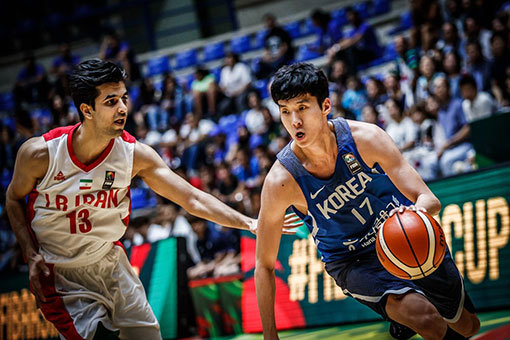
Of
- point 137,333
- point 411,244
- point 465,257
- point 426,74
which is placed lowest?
point 465,257

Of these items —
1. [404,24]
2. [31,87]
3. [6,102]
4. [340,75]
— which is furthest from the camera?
[6,102]

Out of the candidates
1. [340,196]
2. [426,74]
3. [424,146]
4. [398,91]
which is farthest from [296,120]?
[398,91]

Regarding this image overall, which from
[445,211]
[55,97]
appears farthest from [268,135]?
[55,97]

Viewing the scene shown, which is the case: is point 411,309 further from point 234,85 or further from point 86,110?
point 234,85

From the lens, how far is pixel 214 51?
50.6 ft

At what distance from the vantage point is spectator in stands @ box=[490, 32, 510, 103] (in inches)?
328

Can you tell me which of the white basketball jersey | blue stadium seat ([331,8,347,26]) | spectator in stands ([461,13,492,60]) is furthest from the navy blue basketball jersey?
blue stadium seat ([331,8,347,26])

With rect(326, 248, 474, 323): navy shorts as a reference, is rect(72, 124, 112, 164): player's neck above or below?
above

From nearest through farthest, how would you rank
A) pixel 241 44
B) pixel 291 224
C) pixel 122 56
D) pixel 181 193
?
pixel 181 193
pixel 291 224
pixel 122 56
pixel 241 44

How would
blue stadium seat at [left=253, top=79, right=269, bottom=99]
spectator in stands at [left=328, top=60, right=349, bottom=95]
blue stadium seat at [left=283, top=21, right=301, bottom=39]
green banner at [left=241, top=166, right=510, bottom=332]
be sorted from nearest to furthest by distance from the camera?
1. green banner at [left=241, top=166, right=510, bottom=332]
2. spectator in stands at [left=328, top=60, right=349, bottom=95]
3. blue stadium seat at [left=253, top=79, right=269, bottom=99]
4. blue stadium seat at [left=283, top=21, right=301, bottom=39]

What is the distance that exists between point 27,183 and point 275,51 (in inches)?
357

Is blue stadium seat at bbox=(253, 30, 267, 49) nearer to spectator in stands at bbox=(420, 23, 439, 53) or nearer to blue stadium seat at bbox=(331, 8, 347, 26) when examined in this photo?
blue stadium seat at bbox=(331, 8, 347, 26)

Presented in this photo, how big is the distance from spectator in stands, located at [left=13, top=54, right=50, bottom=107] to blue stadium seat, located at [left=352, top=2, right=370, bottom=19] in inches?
343

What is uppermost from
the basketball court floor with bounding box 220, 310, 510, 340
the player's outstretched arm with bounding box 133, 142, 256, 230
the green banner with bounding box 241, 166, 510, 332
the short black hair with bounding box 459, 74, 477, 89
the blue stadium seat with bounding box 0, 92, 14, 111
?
the blue stadium seat with bounding box 0, 92, 14, 111
